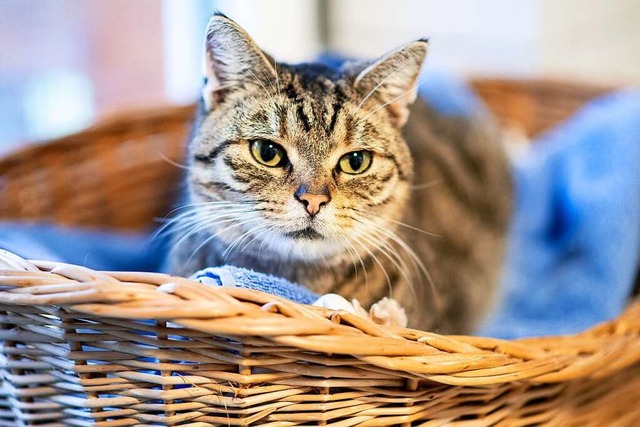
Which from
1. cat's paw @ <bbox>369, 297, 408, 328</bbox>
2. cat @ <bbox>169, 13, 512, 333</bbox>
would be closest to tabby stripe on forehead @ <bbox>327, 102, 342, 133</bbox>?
cat @ <bbox>169, 13, 512, 333</bbox>

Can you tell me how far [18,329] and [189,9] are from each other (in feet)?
4.64

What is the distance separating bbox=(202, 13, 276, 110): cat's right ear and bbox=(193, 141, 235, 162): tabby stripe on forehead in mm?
88

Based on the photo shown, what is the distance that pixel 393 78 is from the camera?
108 centimetres

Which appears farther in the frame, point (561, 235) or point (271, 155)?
point (561, 235)

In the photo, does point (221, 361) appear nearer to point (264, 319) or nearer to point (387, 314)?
point (264, 319)

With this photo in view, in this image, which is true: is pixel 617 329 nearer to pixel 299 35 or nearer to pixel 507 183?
pixel 507 183

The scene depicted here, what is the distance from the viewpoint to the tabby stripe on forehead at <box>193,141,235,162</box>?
3.40ft

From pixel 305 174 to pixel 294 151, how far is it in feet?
0.14

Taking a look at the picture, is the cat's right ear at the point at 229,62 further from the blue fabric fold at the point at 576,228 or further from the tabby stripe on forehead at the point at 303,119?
the blue fabric fold at the point at 576,228

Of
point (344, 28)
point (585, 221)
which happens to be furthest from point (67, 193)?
point (585, 221)

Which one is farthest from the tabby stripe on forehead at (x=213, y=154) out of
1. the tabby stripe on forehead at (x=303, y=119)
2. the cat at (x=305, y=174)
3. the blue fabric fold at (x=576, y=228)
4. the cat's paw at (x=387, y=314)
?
the blue fabric fold at (x=576, y=228)

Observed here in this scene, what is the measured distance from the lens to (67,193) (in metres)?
1.67

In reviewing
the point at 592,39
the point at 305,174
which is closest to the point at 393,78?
the point at 305,174

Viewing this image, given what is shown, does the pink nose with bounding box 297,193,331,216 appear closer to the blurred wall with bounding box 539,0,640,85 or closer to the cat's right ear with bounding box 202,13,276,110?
the cat's right ear with bounding box 202,13,276,110
